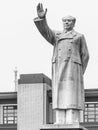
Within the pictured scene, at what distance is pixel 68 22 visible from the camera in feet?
66.7

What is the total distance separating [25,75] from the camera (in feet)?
249

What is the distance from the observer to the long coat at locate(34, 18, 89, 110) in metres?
19.9

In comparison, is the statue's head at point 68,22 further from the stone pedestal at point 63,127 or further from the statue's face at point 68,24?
the stone pedestal at point 63,127

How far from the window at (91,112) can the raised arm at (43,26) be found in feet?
185

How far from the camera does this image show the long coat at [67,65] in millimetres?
19891

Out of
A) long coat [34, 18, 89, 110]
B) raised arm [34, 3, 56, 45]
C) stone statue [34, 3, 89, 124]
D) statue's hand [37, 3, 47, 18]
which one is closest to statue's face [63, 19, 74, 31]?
stone statue [34, 3, 89, 124]

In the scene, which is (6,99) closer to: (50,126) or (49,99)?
(49,99)

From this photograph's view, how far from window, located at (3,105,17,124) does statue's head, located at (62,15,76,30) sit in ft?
193

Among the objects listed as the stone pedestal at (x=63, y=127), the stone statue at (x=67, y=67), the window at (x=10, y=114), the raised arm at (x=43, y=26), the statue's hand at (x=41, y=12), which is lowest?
the stone pedestal at (x=63, y=127)

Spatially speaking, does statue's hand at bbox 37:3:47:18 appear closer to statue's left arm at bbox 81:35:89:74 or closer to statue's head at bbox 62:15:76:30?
statue's head at bbox 62:15:76:30

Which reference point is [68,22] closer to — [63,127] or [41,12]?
[41,12]

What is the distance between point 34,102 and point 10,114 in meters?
5.38

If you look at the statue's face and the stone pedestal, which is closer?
the stone pedestal

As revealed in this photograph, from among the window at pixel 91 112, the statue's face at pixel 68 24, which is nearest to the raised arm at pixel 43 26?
the statue's face at pixel 68 24
